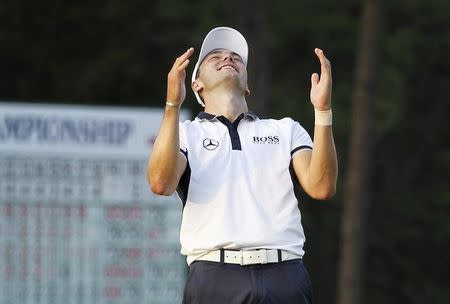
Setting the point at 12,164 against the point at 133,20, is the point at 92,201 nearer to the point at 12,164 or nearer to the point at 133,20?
the point at 12,164

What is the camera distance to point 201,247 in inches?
225

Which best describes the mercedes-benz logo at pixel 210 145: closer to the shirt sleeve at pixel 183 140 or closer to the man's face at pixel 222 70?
the shirt sleeve at pixel 183 140

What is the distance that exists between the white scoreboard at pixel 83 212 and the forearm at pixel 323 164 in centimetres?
822

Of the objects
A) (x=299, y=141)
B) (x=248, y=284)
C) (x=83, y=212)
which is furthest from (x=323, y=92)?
(x=83, y=212)

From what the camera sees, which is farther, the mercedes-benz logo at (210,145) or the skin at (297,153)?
the mercedes-benz logo at (210,145)

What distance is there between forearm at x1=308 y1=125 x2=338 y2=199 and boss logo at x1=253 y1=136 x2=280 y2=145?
0.24 metres

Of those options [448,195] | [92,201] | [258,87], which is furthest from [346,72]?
[92,201]

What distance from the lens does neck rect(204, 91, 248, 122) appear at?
5.97m

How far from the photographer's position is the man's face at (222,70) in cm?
596

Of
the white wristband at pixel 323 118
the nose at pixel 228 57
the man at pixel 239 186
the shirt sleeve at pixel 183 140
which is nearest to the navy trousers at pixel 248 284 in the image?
the man at pixel 239 186

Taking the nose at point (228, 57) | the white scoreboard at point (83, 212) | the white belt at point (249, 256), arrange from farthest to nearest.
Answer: the white scoreboard at point (83, 212), the nose at point (228, 57), the white belt at point (249, 256)

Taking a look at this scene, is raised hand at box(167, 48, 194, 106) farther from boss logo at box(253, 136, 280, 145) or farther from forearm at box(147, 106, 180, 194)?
boss logo at box(253, 136, 280, 145)

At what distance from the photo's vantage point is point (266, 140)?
590 cm

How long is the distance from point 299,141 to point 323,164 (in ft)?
1.09
